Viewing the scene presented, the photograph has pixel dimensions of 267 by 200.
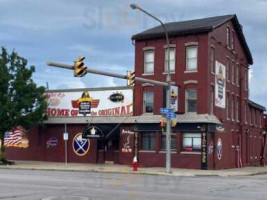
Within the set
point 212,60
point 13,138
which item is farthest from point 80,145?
point 212,60

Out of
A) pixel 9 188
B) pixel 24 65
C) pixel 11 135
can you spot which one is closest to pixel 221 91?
pixel 24 65

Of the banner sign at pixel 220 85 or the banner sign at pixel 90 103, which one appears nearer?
the banner sign at pixel 220 85

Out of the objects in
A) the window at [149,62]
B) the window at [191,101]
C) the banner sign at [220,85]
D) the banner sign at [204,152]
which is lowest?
the banner sign at [204,152]

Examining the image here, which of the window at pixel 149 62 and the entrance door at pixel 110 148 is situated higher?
the window at pixel 149 62

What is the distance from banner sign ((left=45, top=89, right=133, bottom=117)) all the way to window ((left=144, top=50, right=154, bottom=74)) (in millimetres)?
2171

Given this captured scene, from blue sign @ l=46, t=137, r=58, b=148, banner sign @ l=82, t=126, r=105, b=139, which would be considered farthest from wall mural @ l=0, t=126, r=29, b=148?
banner sign @ l=82, t=126, r=105, b=139

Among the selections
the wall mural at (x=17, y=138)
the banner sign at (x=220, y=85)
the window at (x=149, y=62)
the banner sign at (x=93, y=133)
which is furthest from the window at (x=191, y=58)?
the wall mural at (x=17, y=138)

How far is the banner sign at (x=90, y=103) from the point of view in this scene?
41125mm

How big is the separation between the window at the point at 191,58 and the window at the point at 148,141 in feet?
18.9

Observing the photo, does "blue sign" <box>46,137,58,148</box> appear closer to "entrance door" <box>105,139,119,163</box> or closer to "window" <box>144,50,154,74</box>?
"entrance door" <box>105,139,119,163</box>

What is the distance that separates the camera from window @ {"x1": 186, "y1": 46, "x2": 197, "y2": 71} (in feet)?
Result: 126

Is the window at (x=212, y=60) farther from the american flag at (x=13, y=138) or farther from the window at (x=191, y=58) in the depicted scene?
the american flag at (x=13, y=138)

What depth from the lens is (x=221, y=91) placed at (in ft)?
133

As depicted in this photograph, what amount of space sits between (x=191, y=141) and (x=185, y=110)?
2.32m
